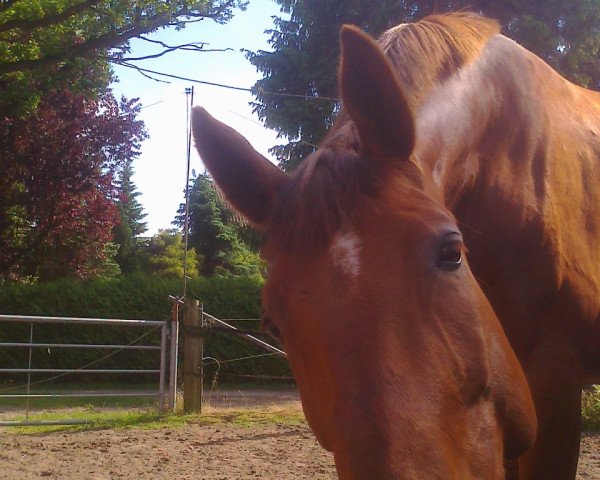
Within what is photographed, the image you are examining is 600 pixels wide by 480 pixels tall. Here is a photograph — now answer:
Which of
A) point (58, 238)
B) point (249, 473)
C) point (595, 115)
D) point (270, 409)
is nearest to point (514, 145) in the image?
point (595, 115)

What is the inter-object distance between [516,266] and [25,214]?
669 inches

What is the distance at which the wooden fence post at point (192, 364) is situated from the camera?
9.23m

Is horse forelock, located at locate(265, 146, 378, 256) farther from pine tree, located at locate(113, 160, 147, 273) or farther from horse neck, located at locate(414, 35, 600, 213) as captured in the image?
pine tree, located at locate(113, 160, 147, 273)

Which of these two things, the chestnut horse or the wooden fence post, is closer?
the chestnut horse

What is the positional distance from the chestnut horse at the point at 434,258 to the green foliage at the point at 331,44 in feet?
32.6

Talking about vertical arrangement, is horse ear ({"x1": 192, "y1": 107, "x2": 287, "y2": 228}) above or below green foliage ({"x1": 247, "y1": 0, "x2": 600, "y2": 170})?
below

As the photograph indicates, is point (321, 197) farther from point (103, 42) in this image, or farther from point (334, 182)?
point (103, 42)

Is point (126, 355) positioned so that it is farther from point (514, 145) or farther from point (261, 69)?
point (514, 145)

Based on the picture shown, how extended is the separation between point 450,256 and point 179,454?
573cm

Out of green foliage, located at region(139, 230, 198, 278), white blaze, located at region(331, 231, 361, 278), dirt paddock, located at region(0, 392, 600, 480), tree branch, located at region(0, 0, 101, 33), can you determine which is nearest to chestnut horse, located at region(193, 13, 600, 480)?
white blaze, located at region(331, 231, 361, 278)

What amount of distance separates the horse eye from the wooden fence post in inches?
312

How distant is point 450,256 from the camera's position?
1.60m

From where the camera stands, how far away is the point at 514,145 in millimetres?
2510

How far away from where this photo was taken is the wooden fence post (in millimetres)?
9234
